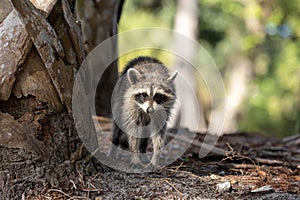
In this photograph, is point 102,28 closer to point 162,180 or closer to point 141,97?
point 141,97

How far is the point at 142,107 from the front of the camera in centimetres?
488

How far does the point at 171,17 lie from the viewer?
71.3ft

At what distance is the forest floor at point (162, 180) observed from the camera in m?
3.65

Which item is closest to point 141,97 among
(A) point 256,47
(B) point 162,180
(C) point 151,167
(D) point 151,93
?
(D) point 151,93

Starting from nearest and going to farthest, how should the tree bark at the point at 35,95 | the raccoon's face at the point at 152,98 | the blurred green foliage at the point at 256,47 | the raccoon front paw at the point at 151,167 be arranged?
1. the tree bark at the point at 35,95
2. the raccoon front paw at the point at 151,167
3. the raccoon's face at the point at 152,98
4. the blurred green foliage at the point at 256,47

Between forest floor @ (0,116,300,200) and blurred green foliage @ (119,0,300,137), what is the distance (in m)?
14.3

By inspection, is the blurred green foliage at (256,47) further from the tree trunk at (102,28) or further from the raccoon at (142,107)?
the raccoon at (142,107)

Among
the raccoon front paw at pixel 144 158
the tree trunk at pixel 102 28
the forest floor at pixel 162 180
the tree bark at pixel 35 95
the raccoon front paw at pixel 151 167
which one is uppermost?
the tree trunk at pixel 102 28

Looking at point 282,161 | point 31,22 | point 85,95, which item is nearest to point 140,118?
point 85,95

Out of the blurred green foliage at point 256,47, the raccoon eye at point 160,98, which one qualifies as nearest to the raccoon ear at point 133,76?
the raccoon eye at point 160,98

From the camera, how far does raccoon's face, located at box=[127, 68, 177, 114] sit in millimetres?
4889

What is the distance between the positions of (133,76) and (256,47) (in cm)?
1602

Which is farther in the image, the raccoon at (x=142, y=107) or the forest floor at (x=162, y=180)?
the raccoon at (x=142, y=107)

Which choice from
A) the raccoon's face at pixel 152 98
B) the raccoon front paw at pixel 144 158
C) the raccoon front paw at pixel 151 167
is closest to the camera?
the raccoon front paw at pixel 151 167
